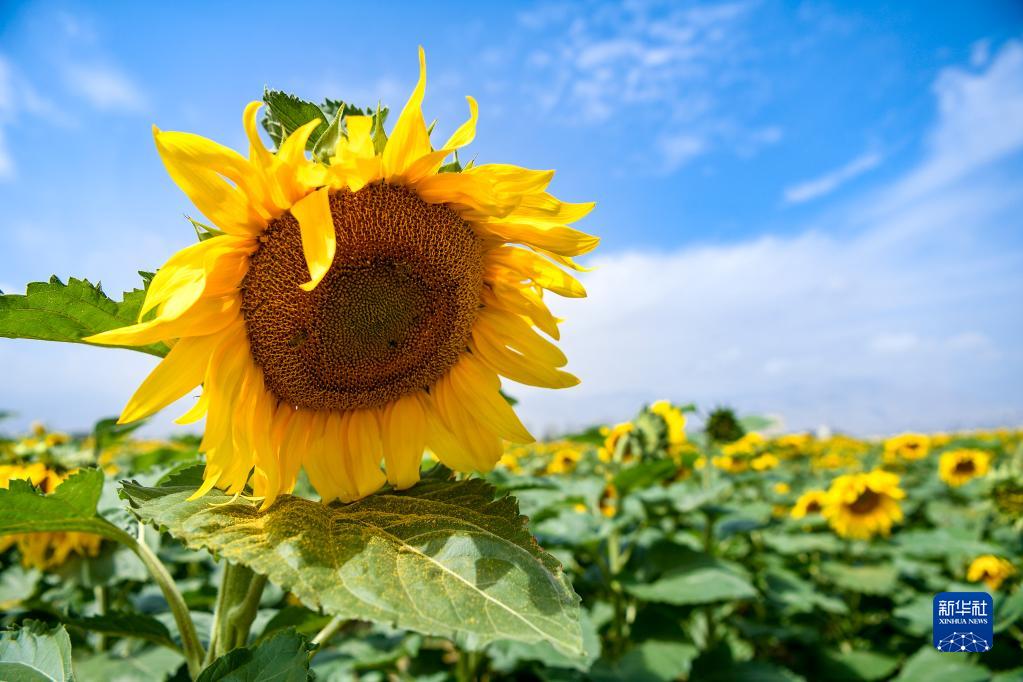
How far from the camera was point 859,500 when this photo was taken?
216 inches

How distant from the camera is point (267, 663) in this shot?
0.93 meters

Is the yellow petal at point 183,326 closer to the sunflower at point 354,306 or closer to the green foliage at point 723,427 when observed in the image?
the sunflower at point 354,306

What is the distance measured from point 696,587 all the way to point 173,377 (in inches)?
119

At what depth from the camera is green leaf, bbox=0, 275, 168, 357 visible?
38.4 inches

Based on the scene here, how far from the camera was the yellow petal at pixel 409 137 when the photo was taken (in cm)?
105

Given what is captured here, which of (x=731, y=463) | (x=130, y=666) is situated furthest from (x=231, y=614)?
(x=731, y=463)

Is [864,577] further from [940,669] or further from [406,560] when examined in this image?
[406,560]

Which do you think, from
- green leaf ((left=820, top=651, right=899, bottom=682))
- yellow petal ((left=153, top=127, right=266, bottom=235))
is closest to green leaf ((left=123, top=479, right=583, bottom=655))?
yellow petal ((left=153, top=127, right=266, bottom=235))

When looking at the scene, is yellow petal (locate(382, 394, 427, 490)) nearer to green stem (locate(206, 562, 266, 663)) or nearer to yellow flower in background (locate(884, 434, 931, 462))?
green stem (locate(206, 562, 266, 663))

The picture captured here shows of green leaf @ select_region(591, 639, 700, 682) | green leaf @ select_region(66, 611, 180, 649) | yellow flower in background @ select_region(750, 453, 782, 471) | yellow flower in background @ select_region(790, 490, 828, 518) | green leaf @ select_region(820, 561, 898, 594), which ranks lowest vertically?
green leaf @ select_region(591, 639, 700, 682)

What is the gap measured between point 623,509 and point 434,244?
3132 millimetres

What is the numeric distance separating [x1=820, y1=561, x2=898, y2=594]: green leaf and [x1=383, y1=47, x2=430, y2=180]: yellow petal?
17.3ft

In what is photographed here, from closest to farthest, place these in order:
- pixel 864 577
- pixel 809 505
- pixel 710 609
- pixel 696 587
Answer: pixel 696 587 → pixel 710 609 → pixel 864 577 → pixel 809 505

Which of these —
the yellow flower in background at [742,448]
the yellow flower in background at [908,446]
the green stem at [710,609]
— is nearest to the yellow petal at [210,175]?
the green stem at [710,609]
